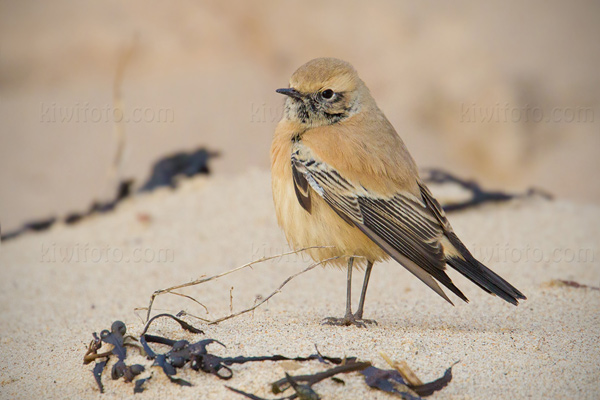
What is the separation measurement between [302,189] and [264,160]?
444cm

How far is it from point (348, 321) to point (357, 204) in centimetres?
75

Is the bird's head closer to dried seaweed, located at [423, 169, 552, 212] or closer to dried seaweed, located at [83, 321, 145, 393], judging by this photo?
dried seaweed, located at [83, 321, 145, 393]

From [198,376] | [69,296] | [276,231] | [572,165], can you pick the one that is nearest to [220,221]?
[276,231]

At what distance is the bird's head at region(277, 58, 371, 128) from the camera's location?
188 inches

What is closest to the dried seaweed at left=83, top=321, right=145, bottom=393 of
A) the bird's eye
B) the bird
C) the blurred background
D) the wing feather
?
the bird

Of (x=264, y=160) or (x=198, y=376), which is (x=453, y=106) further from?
(x=198, y=376)

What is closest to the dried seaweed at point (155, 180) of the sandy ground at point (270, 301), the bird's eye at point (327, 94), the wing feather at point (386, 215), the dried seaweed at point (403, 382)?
the sandy ground at point (270, 301)

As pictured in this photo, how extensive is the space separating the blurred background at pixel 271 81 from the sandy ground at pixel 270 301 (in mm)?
2179

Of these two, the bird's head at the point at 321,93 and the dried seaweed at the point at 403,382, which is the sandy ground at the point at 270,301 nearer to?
the dried seaweed at the point at 403,382

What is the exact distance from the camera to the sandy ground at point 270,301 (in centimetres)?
344

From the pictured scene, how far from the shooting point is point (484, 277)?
163 inches

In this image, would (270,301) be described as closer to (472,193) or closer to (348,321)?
(348,321)

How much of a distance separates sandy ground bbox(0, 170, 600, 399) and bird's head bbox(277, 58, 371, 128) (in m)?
1.39

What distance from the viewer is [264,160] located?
28.8ft
